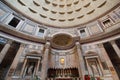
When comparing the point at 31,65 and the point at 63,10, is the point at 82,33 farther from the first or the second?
the point at 31,65

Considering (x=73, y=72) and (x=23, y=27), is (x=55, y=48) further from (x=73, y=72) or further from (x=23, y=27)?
(x=23, y=27)

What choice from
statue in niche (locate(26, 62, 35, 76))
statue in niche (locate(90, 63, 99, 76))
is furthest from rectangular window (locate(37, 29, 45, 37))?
statue in niche (locate(90, 63, 99, 76))

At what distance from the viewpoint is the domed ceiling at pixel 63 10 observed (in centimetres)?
1703

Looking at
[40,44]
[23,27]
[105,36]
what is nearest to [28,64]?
[40,44]

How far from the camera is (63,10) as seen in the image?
2273 centimetres

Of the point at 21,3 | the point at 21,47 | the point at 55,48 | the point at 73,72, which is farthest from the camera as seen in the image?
the point at 21,3

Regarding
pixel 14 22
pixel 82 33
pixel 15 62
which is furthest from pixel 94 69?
pixel 14 22

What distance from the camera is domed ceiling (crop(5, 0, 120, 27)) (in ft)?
55.9

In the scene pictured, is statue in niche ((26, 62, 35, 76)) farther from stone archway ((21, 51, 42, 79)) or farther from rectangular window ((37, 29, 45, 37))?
rectangular window ((37, 29, 45, 37))

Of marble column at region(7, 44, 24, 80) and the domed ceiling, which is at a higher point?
the domed ceiling

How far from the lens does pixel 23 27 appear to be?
1492cm

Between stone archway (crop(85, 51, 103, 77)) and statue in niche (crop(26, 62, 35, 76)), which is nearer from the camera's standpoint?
stone archway (crop(85, 51, 103, 77))

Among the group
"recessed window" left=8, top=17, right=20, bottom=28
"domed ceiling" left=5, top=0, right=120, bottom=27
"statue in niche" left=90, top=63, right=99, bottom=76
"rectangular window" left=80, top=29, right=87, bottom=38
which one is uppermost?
"domed ceiling" left=5, top=0, right=120, bottom=27

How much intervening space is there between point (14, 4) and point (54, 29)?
860 cm
